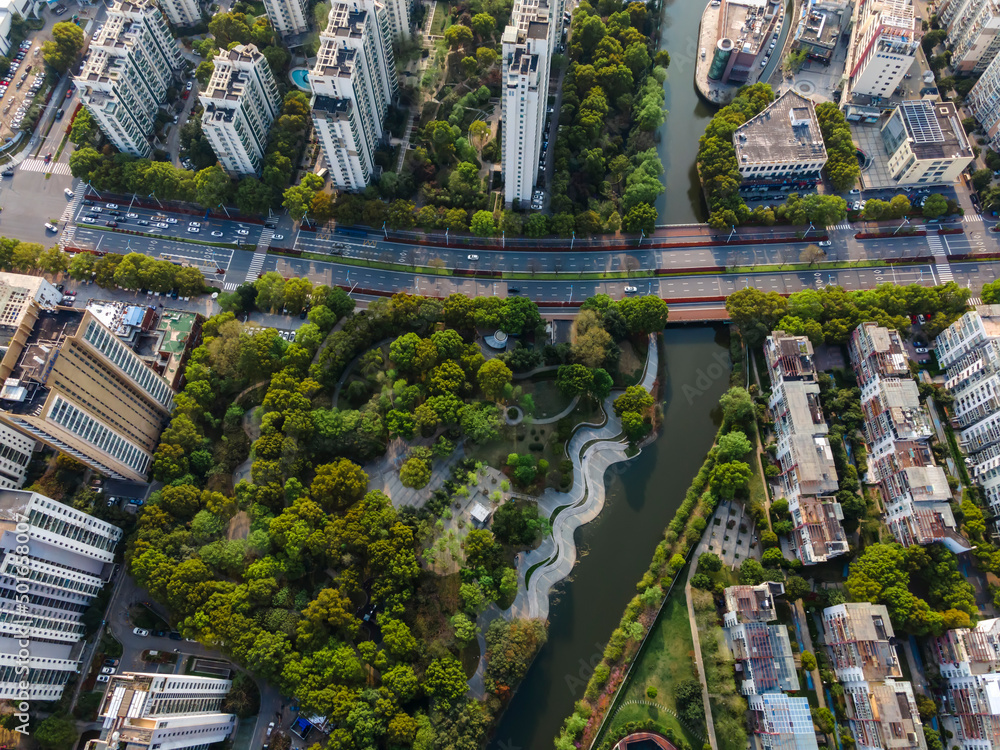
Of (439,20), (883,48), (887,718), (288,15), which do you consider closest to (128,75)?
(288,15)

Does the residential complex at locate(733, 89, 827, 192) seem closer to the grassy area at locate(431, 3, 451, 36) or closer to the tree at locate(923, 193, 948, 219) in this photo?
the tree at locate(923, 193, 948, 219)

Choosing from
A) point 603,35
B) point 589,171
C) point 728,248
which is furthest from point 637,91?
point 728,248

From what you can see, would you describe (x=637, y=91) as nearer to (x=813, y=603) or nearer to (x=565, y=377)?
(x=565, y=377)

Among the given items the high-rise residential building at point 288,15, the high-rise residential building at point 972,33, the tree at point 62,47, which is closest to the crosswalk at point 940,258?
the high-rise residential building at point 972,33

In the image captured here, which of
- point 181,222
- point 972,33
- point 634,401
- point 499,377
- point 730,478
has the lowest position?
point 730,478

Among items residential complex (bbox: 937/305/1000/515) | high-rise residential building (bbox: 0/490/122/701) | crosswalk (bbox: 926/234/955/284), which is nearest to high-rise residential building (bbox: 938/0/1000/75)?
crosswalk (bbox: 926/234/955/284)

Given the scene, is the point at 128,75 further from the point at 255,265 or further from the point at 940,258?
the point at 940,258

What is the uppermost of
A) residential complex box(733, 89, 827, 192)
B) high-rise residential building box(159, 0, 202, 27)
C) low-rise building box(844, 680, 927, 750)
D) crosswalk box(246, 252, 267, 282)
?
high-rise residential building box(159, 0, 202, 27)
